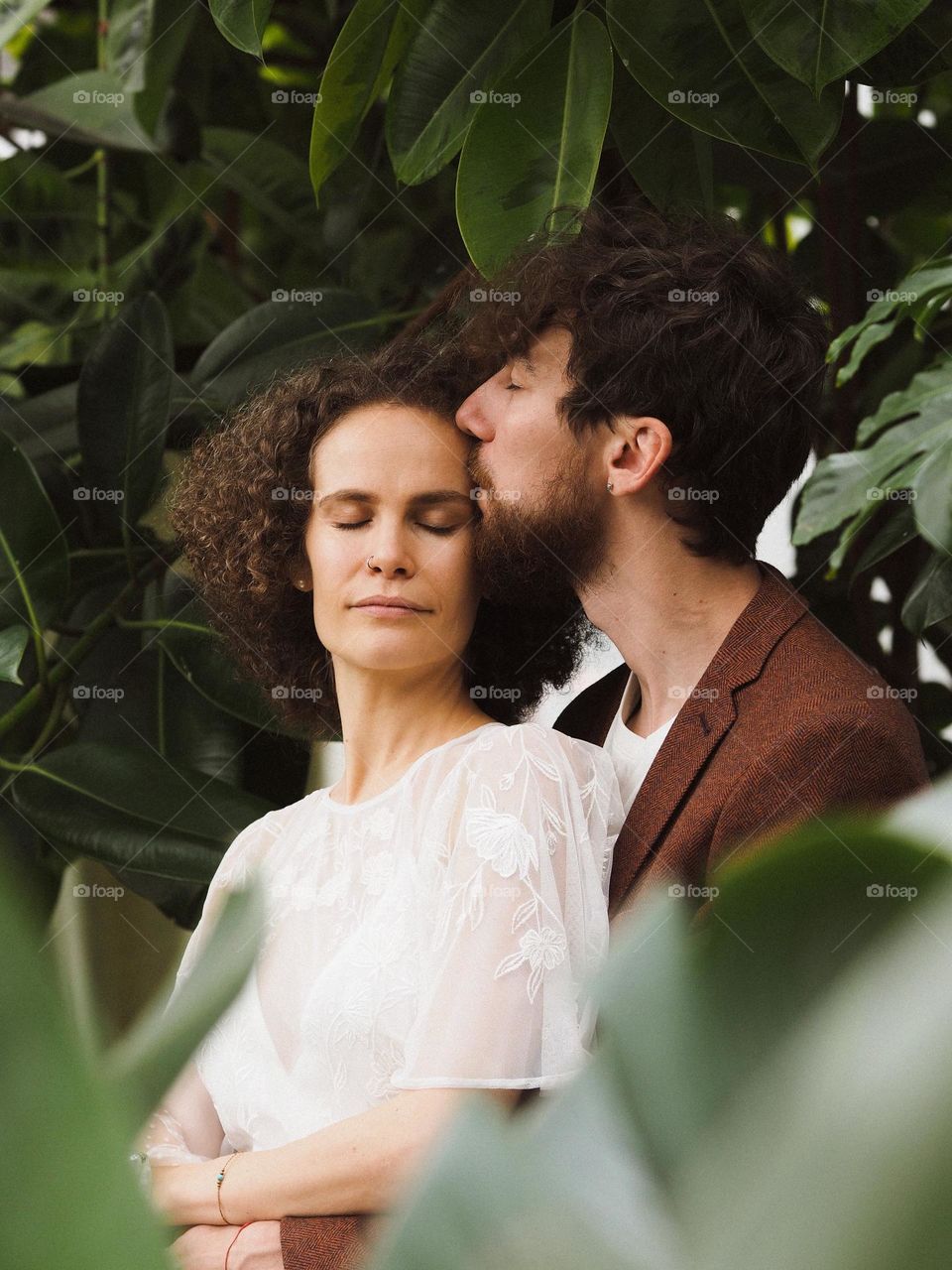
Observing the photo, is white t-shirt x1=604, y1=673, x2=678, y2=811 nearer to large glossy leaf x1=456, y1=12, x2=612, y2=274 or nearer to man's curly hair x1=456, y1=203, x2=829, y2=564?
man's curly hair x1=456, y1=203, x2=829, y2=564

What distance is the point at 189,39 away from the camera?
60.1 inches

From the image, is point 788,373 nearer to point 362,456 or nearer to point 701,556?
point 701,556

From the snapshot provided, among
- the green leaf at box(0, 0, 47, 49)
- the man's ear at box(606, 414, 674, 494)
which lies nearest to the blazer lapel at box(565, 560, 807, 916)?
the man's ear at box(606, 414, 674, 494)

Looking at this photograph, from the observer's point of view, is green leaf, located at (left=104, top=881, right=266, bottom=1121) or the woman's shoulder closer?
green leaf, located at (left=104, top=881, right=266, bottom=1121)

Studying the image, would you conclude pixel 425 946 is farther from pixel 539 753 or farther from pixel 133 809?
pixel 133 809

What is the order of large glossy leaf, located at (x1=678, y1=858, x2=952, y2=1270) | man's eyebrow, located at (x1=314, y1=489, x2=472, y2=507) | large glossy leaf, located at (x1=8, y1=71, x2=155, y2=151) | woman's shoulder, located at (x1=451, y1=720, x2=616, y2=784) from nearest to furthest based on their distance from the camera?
large glossy leaf, located at (x1=678, y1=858, x2=952, y2=1270)
woman's shoulder, located at (x1=451, y1=720, x2=616, y2=784)
man's eyebrow, located at (x1=314, y1=489, x2=472, y2=507)
large glossy leaf, located at (x1=8, y1=71, x2=155, y2=151)

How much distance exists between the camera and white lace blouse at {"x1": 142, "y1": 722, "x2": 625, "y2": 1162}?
853mm

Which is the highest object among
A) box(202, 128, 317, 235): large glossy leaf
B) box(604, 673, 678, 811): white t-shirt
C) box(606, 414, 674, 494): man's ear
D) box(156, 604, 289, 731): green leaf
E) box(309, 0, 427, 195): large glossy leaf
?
box(309, 0, 427, 195): large glossy leaf

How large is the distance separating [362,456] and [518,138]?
261mm

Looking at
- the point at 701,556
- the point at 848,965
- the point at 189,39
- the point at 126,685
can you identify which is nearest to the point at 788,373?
the point at 701,556

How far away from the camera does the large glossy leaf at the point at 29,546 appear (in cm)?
123

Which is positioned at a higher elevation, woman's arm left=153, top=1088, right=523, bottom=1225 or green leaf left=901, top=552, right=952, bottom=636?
green leaf left=901, top=552, right=952, bottom=636

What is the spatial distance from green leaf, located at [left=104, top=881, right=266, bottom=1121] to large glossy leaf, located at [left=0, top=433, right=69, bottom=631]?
3.85ft

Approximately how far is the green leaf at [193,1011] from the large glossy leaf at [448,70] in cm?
96
